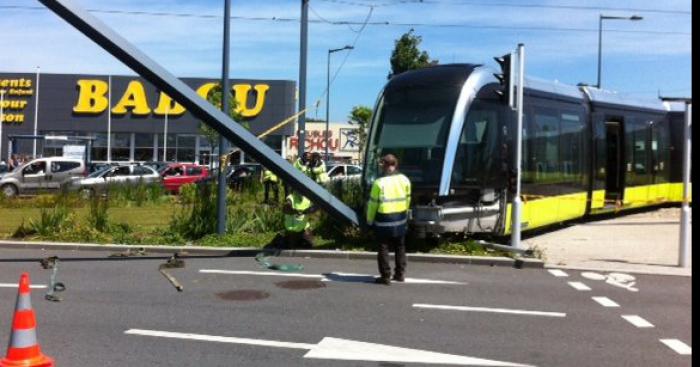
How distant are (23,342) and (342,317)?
3.39 m

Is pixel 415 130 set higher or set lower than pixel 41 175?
higher

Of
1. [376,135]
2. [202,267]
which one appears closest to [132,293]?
[202,267]

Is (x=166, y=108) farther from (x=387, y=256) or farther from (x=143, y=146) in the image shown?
(x=387, y=256)

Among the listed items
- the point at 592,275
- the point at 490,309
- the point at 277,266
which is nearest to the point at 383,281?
the point at 490,309

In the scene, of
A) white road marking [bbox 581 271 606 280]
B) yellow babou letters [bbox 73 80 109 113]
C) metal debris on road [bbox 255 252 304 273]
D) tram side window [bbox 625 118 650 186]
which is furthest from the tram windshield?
yellow babou letters [bbox 73 80 109 113]

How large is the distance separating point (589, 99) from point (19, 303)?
1407cm

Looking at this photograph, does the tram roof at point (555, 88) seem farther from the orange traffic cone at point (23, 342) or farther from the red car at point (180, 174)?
the red car at point (180, 174)

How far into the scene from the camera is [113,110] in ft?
168

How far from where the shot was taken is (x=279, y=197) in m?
16.9

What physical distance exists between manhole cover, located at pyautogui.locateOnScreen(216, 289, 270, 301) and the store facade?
42.5 metres

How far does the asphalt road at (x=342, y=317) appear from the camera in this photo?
19.3 ft

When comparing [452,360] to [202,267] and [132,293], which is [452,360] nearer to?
[132,293]

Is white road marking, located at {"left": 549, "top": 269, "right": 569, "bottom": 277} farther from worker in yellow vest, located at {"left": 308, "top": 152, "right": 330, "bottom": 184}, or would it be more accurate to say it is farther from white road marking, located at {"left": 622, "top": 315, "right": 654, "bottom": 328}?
worker in yellow vest, located at {"left": 308, "top": 152, "right": 330, "bottom": 184}

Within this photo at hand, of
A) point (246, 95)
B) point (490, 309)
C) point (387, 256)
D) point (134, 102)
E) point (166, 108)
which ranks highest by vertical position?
point (246, 95)
